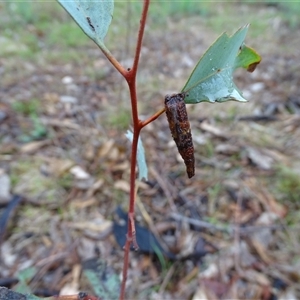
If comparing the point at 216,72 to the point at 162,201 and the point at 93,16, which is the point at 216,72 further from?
the point at 162,201

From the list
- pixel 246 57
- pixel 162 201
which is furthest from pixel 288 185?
pixel 246 57

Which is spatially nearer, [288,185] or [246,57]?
[246,57]

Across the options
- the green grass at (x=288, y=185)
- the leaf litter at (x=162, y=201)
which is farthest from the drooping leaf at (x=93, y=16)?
the green grass at (x=288, y=185)

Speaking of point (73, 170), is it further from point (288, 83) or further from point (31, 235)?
point (288, 83)

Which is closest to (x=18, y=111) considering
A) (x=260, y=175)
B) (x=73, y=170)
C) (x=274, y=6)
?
(x=73, y=170)

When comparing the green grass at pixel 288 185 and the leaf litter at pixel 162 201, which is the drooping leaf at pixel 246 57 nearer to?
the leaf litter at pixel 162 201

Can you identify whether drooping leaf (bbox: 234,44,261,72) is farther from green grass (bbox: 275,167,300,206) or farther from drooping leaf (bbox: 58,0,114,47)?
green grass (bbox: 275,167,300,206)
